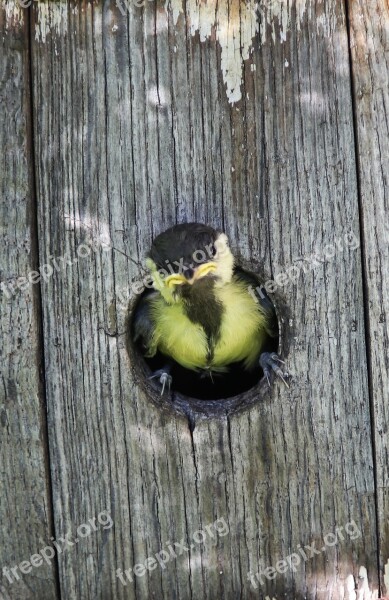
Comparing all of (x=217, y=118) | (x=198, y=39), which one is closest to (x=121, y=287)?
(x=217, y=118)

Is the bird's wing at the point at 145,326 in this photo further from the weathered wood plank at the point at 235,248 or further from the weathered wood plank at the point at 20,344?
the weathered wood plank at the point at 20,344

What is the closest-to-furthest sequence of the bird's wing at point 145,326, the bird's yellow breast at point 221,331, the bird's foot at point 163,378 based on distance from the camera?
the bird's foot at point 163,378 < the bird's wing at point 145,326 < the bird's yellow breast at point 221,331

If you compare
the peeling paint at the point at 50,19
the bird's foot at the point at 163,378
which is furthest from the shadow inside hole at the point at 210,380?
the peeling paint at the point at 50,19

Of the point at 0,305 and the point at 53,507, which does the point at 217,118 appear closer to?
the point at 0,305

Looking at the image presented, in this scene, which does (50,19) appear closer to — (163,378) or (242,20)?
(242,20)

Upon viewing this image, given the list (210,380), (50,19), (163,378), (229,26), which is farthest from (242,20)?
(210,380)

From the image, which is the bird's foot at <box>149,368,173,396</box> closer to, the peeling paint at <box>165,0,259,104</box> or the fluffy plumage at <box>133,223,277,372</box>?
the fluffy plumage at <box>133,223,277,372</box>

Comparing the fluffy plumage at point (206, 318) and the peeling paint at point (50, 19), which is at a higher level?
the peeling paint at point (50, 19)
